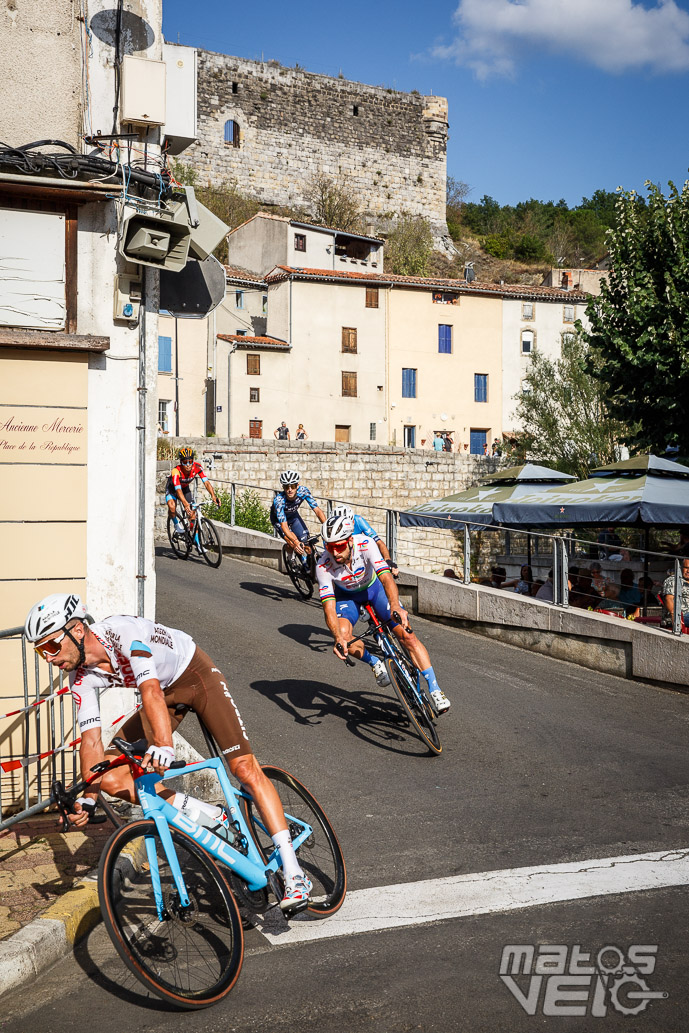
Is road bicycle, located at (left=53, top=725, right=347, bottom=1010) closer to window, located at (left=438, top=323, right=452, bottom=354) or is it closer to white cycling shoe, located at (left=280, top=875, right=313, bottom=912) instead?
white cycling shoe, located at (left=280, top=875, right=313, bottom=912)

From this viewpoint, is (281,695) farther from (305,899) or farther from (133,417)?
(305,899)

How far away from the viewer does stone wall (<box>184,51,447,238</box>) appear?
240 feet

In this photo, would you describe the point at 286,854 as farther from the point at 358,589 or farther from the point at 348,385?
the point at 348,385

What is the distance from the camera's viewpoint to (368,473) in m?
39.0

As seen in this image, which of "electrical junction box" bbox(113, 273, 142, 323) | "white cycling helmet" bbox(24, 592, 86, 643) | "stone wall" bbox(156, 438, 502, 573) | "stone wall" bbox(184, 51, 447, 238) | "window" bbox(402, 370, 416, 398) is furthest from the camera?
"stone wall" bbox(184, 51, 447, 238)

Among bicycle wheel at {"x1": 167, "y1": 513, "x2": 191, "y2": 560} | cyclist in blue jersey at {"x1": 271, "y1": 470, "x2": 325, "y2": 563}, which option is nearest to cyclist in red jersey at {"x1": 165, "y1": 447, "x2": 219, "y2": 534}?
bicycle wheel at {"x1": 167, "y1": 513, "x2": 191, "y2": 560}

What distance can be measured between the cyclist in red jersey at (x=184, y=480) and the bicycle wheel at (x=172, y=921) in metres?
12.7

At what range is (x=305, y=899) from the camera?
15.3 feet

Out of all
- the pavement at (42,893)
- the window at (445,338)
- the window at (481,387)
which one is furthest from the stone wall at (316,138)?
the pavement at (42,893)

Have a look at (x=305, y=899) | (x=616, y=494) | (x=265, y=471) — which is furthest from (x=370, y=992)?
(x=265, y=471)

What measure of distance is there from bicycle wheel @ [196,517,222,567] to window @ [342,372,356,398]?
34.1m

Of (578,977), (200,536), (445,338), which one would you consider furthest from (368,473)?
(578,977)

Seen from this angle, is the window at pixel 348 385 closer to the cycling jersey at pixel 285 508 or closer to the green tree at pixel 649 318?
the green tree at pixel 649 318

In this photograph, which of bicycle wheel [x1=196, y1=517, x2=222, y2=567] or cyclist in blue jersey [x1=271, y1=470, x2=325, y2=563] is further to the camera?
bicycle wheel [x1=196, y1=517, x2=222, y2=567]
